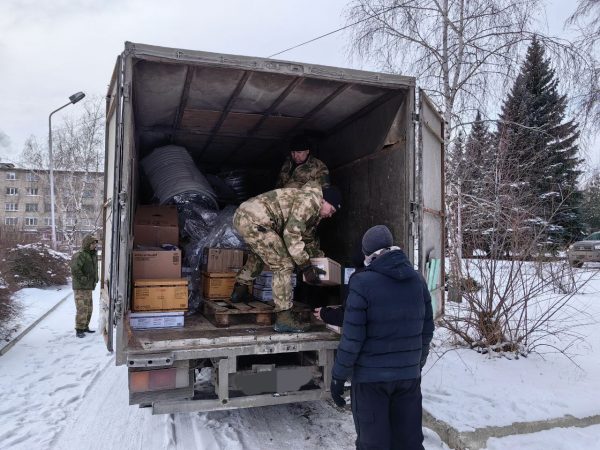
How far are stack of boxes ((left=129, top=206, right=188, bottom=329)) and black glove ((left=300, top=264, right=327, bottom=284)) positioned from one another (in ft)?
3.26

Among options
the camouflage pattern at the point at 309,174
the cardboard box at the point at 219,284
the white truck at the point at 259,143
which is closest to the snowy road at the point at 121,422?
the white truck at the point at 259,143

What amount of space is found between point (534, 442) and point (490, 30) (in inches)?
332

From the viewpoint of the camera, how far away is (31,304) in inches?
449

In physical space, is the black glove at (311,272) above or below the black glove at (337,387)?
above

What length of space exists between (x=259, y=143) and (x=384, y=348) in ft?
13.2

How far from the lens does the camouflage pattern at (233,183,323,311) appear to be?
412 cm

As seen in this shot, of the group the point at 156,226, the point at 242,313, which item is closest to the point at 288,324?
the point at 242,313

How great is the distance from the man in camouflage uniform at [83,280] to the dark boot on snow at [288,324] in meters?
5.00

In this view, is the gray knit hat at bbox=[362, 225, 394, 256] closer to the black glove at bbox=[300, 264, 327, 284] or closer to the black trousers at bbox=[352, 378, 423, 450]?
the black trousers at bbox=[352, 378, 423, 450]

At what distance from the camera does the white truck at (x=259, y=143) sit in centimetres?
346

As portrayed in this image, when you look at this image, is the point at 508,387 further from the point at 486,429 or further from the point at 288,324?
the point at 288,324

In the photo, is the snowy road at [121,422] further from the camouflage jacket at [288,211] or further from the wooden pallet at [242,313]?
the camouflage jacket at [288,211]

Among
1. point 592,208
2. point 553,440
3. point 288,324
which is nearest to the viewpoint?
point 553,440

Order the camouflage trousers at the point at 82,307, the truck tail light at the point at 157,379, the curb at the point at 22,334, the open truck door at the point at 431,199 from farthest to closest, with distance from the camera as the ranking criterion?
the camouflage trousers at the point at 82,307, the curb at the point at 22,334, the open truck door at the point at 431,199, the truck tail light at the point at 157,379
